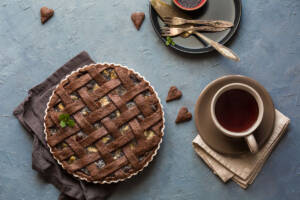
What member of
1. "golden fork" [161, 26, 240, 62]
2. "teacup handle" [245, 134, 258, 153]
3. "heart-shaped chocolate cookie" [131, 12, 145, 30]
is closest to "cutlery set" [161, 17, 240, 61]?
"golden fork" [161, 26, 240, 62]

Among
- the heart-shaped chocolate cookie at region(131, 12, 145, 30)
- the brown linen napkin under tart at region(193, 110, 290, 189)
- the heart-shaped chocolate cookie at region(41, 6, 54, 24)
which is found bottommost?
the brown linen napkin under tart at region(193, 110, 290, 189)

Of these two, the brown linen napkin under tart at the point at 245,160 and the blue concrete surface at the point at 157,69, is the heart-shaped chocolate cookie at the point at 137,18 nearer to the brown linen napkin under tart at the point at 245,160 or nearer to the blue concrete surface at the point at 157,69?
the blue concrete surface at the point at 157,69

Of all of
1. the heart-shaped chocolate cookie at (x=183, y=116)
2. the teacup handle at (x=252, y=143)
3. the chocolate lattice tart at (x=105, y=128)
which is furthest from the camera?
the heart-shaped chocolate cookie at (x=183, y=116)

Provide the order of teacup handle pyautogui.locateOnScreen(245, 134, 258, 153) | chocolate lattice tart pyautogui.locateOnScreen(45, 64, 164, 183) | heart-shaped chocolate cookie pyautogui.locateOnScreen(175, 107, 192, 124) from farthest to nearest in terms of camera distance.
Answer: heart-shaped chocolate cookie pyautogui.locateOnScreen(175, 107, 192, 124) → chocolate lattice tart pyautogui.locateOnScreen(45, 64, 164, 183) → teacup handle pyautogui.locateOnScreen(245, 134, 258, 153)

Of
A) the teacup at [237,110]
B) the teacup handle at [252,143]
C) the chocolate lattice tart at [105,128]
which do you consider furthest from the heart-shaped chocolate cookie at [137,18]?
the teacup handle at [252,143]

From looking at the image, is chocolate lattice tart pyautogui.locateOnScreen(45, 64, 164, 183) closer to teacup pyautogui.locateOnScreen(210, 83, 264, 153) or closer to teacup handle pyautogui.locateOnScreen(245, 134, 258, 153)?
teacup pyautogui.locateOnScreen(210, 83, 264, 153)
